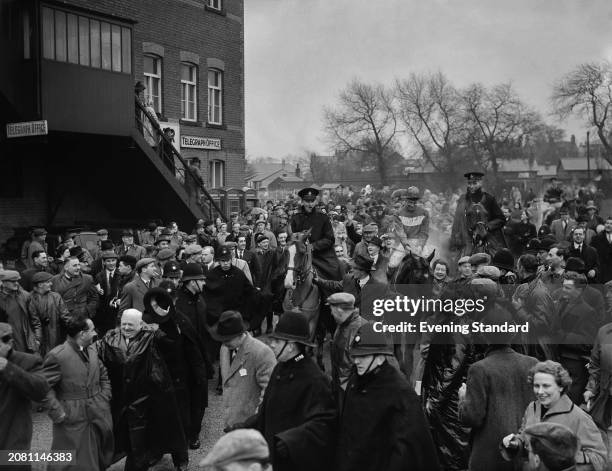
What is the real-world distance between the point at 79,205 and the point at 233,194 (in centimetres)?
602

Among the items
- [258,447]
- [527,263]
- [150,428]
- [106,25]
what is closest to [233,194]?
[106,25]

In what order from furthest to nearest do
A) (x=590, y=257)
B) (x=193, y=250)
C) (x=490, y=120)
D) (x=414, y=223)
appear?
(x=490, y=120), (x=590, y=257), (x=193, y=250), (x=414, y=223)

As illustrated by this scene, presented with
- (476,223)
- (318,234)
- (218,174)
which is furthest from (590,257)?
(218,174)

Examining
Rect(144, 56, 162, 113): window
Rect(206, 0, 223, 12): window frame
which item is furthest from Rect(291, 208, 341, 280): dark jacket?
Rect(206, 0, 223, 12): window frame

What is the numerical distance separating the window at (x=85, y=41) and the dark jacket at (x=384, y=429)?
53.9 feet

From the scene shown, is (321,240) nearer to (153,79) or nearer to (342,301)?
(342,301)

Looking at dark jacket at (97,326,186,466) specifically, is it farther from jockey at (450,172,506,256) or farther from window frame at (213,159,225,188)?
window frame at (213,159,225,188)

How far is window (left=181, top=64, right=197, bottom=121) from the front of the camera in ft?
93.3

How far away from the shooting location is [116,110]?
67.6 ft

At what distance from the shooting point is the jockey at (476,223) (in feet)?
41.8

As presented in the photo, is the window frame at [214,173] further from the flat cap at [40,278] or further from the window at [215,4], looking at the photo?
the flat cap at [40,278]

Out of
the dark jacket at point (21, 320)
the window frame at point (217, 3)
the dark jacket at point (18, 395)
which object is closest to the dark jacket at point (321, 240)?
the dark jacket at point (21, 320)

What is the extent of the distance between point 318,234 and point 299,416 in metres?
6.52

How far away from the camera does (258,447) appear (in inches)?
150
